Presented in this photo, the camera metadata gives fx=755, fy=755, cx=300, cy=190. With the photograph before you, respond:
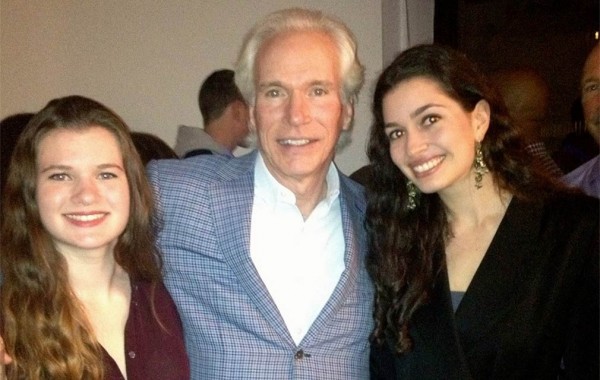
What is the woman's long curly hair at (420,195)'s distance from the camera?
1.92 metres

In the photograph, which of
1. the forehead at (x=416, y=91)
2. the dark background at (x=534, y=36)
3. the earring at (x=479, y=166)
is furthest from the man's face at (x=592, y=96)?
the dark background at (x=534, y=36)

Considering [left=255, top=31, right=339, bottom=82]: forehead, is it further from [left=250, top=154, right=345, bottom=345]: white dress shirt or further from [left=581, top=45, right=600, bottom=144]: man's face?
[left=581, top=45, right=600, bottom=144]: man's face

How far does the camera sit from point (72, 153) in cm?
180

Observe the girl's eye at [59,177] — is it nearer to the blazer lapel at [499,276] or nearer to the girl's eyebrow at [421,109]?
the girl's eyebrow at [421,109]

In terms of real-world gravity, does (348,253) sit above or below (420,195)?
below

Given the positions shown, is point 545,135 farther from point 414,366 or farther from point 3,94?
point 3,94

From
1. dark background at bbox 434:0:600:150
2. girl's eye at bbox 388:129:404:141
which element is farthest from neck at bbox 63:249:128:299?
dark background at bbox 434:0:600:150

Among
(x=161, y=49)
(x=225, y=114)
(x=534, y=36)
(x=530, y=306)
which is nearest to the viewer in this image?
(x=530, y=306)

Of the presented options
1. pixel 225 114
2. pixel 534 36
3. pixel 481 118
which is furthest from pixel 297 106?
pixel 534 36

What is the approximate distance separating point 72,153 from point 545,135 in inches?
128

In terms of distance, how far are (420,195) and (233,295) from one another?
23.4 inches

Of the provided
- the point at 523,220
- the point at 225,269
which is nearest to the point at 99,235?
the point at 225,269

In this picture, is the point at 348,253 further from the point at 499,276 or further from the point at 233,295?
the point at 499,276

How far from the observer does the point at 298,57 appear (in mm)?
2143
